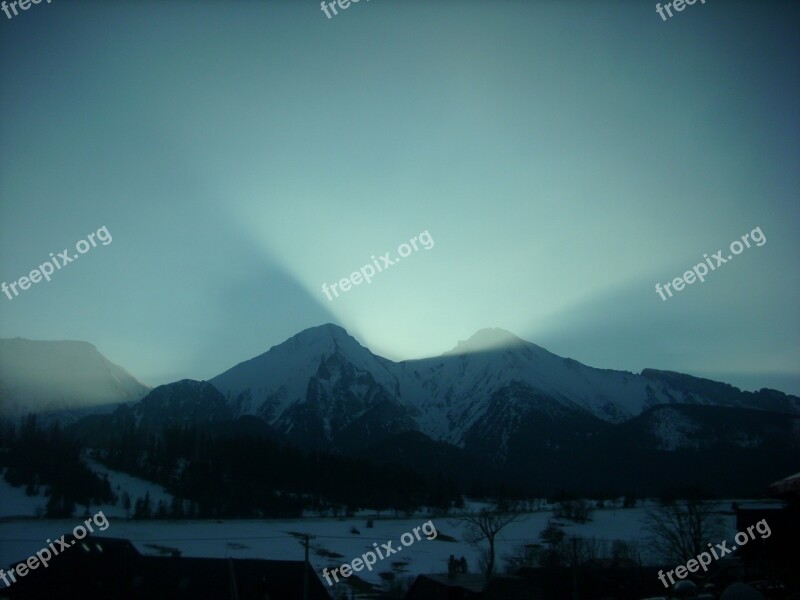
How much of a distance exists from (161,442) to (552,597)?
150595 millimetres

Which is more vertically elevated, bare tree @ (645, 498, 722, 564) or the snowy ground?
the snowy ground

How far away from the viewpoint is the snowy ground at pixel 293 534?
92.1m

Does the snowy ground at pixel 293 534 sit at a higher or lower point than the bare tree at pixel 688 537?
higher

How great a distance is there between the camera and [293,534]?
11712 centimetres

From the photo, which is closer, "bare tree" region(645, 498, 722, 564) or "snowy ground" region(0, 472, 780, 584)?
"bare tree" region(645, 498, 722, 564)

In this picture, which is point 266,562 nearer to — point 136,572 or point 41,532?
point 136,572

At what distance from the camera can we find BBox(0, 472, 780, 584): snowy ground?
92125 millimetres

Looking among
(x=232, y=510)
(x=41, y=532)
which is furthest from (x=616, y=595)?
(x=232, y=510)

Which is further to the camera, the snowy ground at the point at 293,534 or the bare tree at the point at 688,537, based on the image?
the snowy ground at the point at 293,534

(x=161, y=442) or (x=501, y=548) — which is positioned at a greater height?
(x=161, y=442)

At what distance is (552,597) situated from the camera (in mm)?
60312

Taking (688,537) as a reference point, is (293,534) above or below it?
above

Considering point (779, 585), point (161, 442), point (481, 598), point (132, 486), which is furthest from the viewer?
point (161, 442)

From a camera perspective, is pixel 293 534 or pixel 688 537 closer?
pixel 688 537
